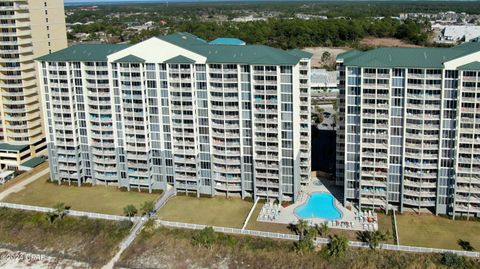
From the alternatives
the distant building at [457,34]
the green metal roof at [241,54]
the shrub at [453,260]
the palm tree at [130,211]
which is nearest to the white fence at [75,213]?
the palm tree at [130,211]

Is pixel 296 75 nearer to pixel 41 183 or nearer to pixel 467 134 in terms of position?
pixel 467 134

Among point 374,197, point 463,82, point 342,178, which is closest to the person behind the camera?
point 463,82

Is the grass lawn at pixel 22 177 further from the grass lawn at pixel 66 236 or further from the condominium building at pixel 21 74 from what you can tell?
the grass lawn at pixel 66 236

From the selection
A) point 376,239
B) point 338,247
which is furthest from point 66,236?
point 376,239

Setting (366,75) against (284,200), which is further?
(284,200)

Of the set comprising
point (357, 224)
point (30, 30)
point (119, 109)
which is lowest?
point (357, 224)

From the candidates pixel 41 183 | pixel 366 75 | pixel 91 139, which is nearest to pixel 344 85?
pixel 366 75
